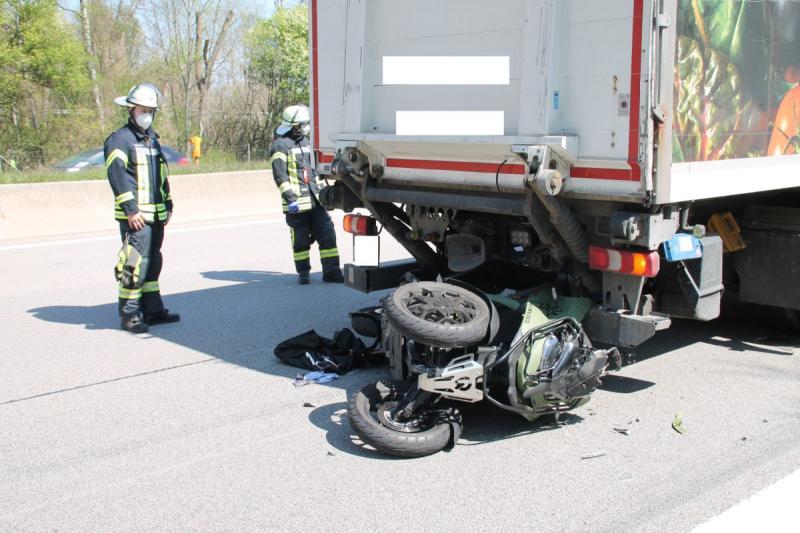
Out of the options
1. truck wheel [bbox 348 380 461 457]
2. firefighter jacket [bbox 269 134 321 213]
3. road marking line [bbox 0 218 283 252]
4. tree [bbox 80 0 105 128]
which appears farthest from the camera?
tree [bbox 80 0 105 128]

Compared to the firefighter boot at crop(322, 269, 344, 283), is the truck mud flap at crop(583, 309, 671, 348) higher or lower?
higher

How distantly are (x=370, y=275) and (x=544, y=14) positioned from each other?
2.40 meters

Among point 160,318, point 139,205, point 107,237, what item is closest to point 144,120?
point 139,205

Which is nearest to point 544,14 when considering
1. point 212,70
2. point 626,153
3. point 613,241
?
point 626,153

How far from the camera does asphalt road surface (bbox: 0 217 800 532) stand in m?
3.84

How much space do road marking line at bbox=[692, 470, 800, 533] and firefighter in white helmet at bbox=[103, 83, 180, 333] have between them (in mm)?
4775

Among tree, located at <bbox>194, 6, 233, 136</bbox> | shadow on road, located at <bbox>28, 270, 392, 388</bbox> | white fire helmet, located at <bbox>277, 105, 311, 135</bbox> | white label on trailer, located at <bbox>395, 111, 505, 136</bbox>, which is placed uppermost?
tree, located at <bbox>194, 6, 233, 136</bbox>

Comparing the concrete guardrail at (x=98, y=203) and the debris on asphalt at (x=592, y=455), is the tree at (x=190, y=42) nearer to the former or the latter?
the concrete guardrail at (x=98, y=203)

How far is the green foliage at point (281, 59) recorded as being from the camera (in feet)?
95.5

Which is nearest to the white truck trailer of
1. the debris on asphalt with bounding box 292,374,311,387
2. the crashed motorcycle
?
the crashed motorcycle

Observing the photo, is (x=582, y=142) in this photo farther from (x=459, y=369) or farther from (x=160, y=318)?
(x=160, y=318)

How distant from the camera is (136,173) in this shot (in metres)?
7.11

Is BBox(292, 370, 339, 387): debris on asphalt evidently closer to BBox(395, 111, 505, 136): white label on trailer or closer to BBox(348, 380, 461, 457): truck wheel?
BBox(348, 380, 461, 457): truck wheel

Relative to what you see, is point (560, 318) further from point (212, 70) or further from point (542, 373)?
point (212, 70)
